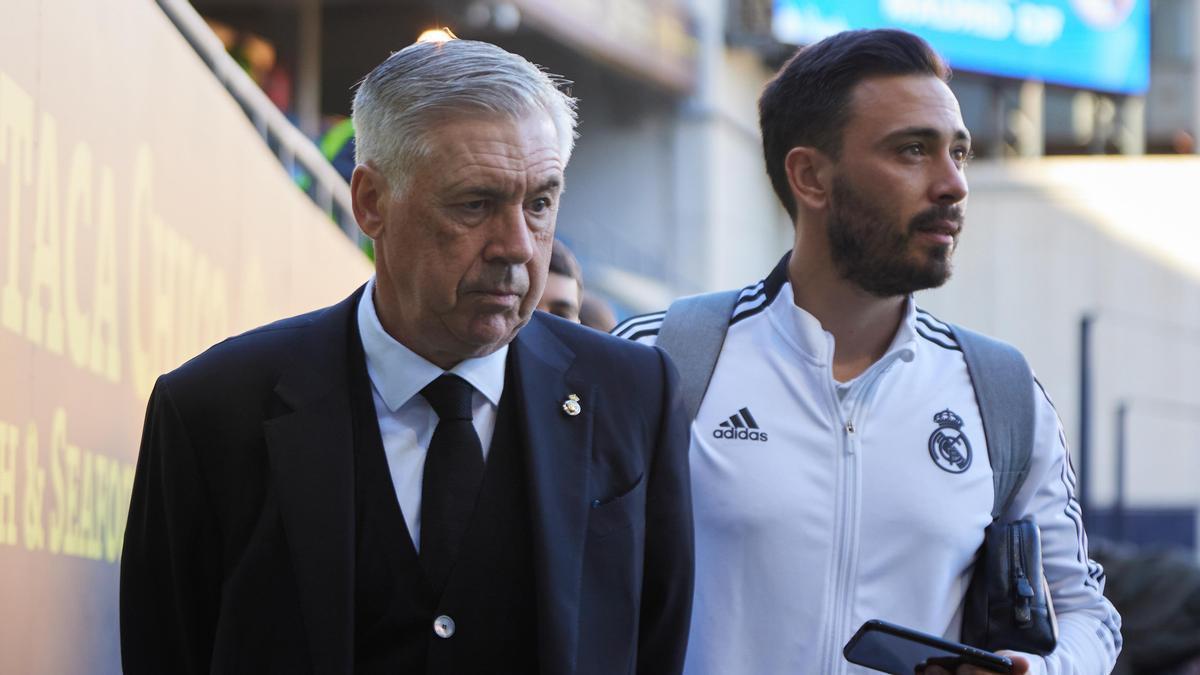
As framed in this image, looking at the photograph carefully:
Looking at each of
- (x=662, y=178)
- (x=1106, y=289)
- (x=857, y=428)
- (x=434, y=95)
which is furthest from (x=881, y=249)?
(x=1106, y=289)

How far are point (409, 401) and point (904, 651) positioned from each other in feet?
3.15

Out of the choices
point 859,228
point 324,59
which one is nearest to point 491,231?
point 859,228

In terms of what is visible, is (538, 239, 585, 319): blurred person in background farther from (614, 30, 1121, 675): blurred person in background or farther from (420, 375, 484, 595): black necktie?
(420, 375, 484, 595): black necktie

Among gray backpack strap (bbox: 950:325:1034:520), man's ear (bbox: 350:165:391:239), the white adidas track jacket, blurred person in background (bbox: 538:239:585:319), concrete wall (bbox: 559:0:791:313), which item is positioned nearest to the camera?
man's ear (bbox: 350:165:391:239)

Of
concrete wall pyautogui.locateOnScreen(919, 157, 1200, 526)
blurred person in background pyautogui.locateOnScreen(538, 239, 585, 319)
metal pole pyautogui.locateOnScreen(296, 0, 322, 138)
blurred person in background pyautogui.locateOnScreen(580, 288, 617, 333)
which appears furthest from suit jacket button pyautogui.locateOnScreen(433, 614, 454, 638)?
concrete wall pyautogui.locateOnScreen(919, 157, 1200, 526)

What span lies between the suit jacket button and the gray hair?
0.72 m

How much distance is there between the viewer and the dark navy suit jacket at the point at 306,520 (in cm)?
279

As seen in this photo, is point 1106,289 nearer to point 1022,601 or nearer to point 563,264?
point 563,264

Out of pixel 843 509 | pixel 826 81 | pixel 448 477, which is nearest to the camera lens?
pixel 448 477

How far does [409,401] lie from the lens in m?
2.95

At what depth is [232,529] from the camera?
9.29 feet

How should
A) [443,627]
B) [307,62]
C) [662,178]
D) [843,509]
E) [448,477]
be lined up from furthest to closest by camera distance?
[662,178], [307,62], [843,509], [448,477], [443,627]

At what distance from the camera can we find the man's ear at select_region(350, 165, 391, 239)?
2.96 meters

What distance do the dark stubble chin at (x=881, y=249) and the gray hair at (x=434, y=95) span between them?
2.27 feet
